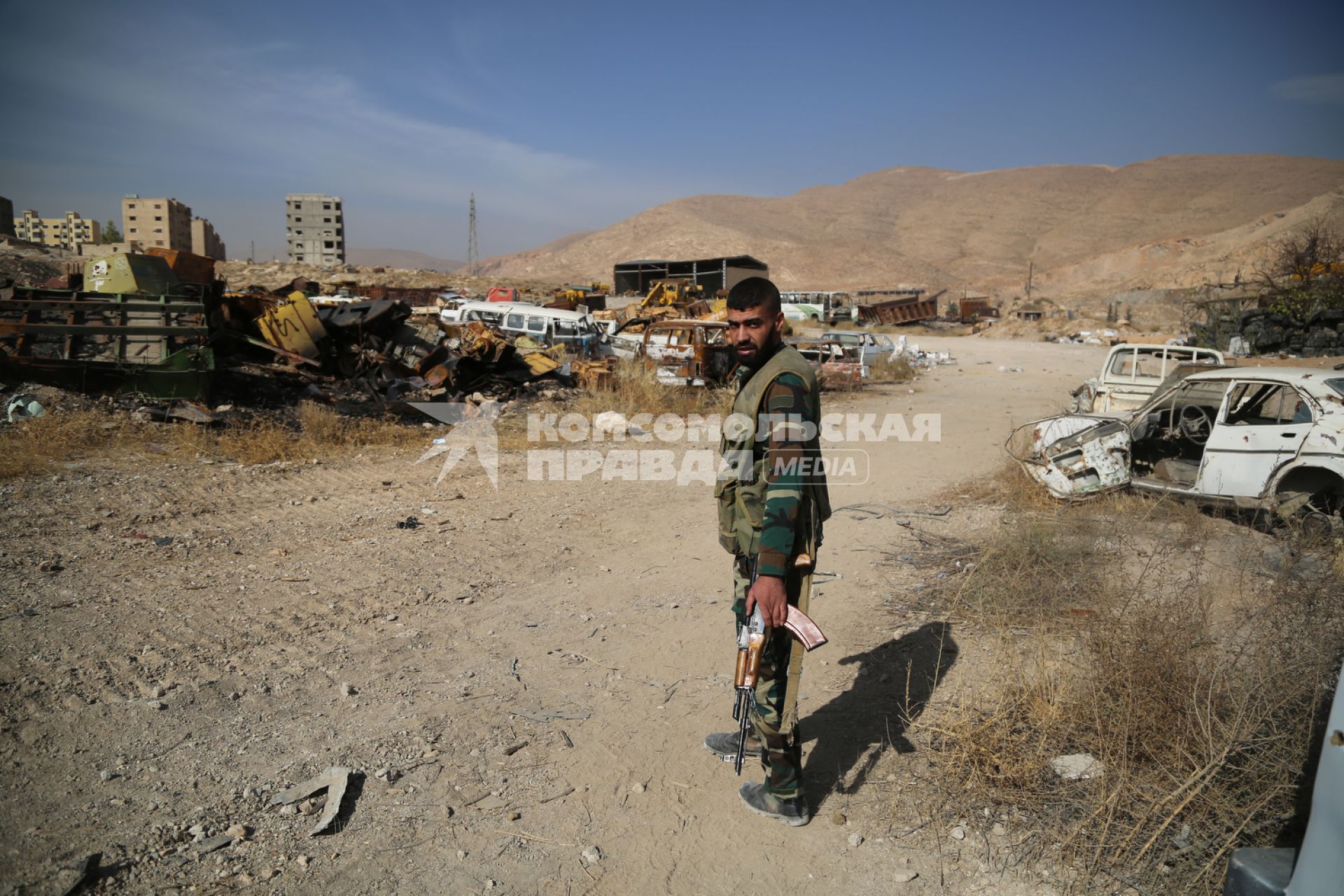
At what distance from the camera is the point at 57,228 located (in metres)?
69.2

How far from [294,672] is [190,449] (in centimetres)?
564

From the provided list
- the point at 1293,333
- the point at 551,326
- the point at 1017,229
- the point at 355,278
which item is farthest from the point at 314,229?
Result: the point at 1017,229

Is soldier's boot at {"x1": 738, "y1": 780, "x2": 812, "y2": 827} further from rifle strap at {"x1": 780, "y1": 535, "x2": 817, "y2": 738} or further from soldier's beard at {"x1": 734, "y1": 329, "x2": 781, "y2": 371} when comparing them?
soldier's beard at {"x1": 734, "y1": 329, "x2": 781, "y2": 371}

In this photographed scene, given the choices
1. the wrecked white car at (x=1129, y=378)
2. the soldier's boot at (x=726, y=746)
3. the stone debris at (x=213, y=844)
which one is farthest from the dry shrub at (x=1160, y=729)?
the wrecked white car at (x=1129, y=378)

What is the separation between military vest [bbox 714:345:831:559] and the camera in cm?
267

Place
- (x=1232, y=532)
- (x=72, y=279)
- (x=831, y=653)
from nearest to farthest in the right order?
1. (x=831, y=653)
2. (x=1232, y=532)
3. (x=72, y=279)

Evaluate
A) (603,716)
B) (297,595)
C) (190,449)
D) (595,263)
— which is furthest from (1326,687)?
(595,263)

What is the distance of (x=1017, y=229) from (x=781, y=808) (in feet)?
349

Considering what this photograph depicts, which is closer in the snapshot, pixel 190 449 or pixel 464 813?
pixel 464 813

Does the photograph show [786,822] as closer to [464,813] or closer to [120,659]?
[464,813]

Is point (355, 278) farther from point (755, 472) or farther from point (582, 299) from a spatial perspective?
point (755, 472)

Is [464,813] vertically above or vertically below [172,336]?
below

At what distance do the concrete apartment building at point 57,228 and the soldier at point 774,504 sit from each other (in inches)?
3021

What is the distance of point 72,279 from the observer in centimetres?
1095
